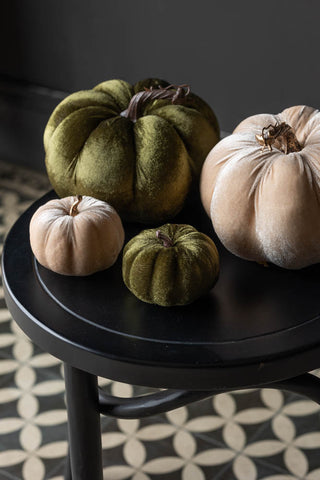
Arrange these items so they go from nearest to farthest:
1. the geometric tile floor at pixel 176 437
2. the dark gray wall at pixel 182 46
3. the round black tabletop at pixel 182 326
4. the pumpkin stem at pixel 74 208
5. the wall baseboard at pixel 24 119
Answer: the round black tabletop at pixel 182 326 < the pumpkin stem at pixel 74 208 < the geometric tile floor at pixel 176 437 < the dark gray wall at pixel 182 46 < the wall baseboard at pixel 24 119

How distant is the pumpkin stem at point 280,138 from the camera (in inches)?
26.7

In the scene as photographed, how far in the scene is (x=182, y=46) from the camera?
1.66 m

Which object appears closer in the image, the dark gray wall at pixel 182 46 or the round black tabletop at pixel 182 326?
the round black tabletop at pixel 182 326

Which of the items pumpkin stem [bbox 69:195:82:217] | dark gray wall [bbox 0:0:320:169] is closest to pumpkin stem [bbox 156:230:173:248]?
pumpkin stem [bbox 69:195:82:217]

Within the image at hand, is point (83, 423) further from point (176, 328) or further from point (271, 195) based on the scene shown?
point (271, 195)

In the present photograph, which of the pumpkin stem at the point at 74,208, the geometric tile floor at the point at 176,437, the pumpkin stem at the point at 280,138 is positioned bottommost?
the geometric tile floor at the point at 176,437

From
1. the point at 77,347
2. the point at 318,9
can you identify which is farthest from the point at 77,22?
the point at 77,347

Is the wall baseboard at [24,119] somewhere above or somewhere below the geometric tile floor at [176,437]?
above

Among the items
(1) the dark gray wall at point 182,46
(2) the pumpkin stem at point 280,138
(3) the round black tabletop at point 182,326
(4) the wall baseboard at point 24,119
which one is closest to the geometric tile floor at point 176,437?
(3) the round black tabletop at point 182,326

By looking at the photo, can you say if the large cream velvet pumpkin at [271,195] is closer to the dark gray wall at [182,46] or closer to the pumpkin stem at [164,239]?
the pumpkin stem at [164,239]

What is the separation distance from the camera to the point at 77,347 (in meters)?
0.62

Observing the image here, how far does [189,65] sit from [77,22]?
0.36m

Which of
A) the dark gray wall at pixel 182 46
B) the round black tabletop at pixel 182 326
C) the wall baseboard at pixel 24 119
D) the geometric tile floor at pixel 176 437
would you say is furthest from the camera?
the wall baseboard at pixel 24 119

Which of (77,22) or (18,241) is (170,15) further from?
(18,241)
